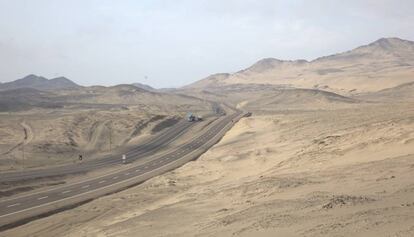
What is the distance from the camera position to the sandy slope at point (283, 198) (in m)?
15.2

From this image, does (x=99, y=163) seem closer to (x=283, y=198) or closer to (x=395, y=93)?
(x=283, y=198)

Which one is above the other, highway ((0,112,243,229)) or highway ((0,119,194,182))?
highway ((0,119,194,182))

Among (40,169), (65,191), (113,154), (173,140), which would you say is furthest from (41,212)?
(173,140)

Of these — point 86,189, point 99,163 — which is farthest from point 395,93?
point 86,189

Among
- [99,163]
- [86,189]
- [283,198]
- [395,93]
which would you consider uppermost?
[395,93]

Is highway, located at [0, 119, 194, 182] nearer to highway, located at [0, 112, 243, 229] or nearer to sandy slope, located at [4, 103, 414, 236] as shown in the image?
highway, located at [0, 112, 243, 229]

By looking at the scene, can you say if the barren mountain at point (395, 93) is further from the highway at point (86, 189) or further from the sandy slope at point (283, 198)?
the sandy slope at point (283, 198)

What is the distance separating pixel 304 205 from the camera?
18.1 m

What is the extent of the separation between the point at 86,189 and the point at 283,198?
2273 cm

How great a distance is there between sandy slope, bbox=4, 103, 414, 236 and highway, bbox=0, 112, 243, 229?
6.40 feet

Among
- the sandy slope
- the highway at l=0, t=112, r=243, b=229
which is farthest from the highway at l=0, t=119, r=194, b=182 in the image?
the sandy slope

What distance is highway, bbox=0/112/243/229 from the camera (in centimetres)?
3231

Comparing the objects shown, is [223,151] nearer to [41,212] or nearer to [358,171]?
[41,212]

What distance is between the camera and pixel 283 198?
824 inches
